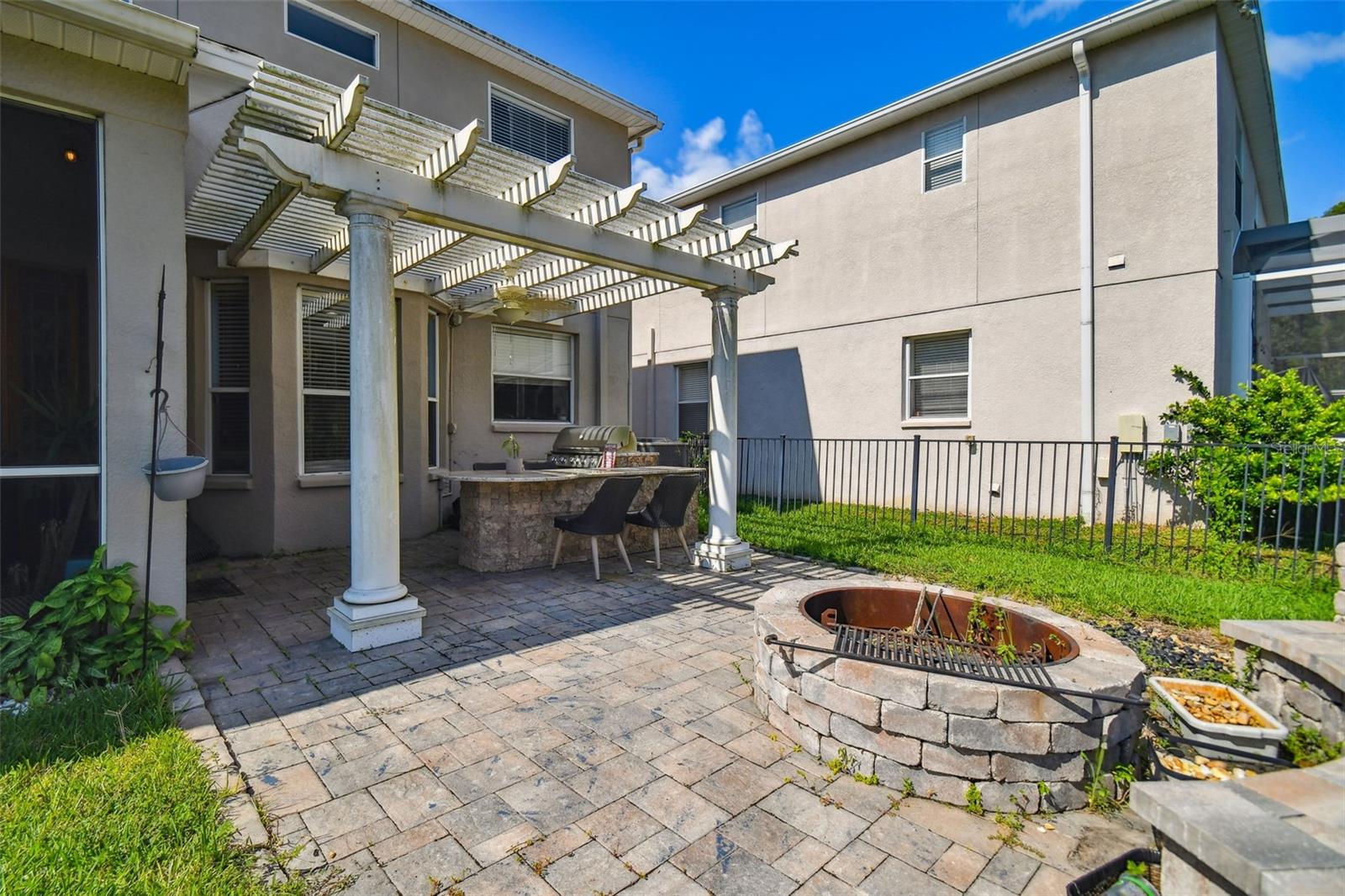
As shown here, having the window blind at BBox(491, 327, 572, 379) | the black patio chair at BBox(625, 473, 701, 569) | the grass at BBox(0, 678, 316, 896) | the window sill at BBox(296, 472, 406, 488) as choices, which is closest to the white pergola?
the black patio chair at BBox(625, 473, 701, 569)

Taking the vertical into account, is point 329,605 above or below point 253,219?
below

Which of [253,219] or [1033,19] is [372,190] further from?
[1033,19]

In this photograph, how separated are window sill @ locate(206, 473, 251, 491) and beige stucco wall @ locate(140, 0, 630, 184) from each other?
159 inches

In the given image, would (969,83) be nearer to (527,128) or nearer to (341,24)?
(527,128)

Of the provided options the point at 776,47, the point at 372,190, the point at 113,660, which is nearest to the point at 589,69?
the point at 776,47

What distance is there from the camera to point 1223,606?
4.34 metres

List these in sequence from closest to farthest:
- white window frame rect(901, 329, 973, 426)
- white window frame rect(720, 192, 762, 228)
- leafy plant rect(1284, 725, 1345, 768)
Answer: leafy plant rect(1284, 725, 1345, 768) < white window frame rect(901, 329, 973, 426) < white window frame rect(720, 192, 762, 228)

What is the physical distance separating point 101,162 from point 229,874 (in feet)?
12.0

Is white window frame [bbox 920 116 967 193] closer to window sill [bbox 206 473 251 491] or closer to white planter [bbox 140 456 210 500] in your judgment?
white planter [bbox 140 456 210 500]

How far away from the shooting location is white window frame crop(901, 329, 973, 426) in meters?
8.49

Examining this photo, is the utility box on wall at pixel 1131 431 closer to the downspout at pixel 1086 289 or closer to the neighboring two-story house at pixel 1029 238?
the neighboring two-story house at pixel 1029 238

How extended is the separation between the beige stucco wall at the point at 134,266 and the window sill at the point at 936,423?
8.31 metres

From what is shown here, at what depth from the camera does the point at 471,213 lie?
433 centimetres

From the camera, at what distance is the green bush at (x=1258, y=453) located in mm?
5477
